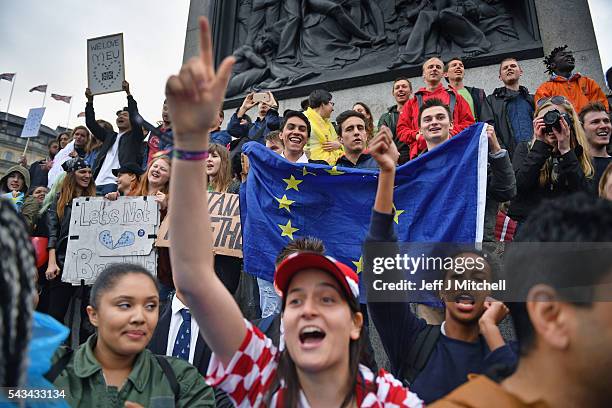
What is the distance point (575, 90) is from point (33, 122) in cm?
1062

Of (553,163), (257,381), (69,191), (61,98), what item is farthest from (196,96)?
(61,98)

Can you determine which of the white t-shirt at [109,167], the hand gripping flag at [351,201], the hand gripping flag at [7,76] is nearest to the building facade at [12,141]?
the hand gripping flag at [7,76]

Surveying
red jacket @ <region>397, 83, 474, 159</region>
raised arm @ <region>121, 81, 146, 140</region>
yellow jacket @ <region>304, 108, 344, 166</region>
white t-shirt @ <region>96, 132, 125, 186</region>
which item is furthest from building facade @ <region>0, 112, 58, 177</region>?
red jacket @ <region>397, 83, 474, 159</region>

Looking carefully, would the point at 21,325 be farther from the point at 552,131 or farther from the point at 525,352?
the point at 552,131

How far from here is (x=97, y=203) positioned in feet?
18.4

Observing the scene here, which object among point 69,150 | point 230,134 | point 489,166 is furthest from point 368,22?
point 489,166

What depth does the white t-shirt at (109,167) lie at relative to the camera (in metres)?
7.62

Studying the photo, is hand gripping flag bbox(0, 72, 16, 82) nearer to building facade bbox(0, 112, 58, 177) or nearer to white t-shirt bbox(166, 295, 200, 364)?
building facade bbox(0, 112, 58, 177)

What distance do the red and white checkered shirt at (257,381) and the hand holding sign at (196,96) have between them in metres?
0.67

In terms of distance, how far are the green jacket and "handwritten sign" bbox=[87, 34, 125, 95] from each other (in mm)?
6180

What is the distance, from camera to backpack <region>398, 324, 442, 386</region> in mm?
2514

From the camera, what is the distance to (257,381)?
5.86 feet

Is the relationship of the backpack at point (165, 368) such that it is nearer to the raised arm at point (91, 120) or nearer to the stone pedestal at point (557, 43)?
the raised arm at point (91, 120)

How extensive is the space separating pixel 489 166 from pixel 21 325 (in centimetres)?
404
